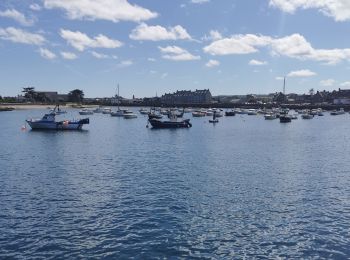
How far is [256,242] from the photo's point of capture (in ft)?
81.5

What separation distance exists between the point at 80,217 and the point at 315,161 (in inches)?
1453

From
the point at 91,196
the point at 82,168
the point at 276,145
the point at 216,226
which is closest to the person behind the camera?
the point at 216,226

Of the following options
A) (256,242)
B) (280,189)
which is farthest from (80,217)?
(280,189)

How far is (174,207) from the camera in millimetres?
32000

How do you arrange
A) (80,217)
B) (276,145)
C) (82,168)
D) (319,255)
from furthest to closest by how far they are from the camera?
(276,145) → (82,168) → (80,217) → (319,255)

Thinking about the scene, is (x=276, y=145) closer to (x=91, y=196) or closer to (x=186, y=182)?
(x=186, y=182)

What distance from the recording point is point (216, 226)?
27.5 metres

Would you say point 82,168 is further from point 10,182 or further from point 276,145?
point 276,145

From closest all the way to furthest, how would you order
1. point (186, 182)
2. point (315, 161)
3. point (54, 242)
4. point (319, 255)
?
1. point (319, 255)
2. point (54, 242)
3. point (186, 182)
4. point (315, 161)

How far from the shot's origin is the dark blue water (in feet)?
79.0

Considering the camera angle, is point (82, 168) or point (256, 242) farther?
point (82, 168)

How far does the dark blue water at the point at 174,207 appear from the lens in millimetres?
24094

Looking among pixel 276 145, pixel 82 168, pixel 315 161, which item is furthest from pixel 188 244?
pixel 276 145

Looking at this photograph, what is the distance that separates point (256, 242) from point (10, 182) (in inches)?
1007
